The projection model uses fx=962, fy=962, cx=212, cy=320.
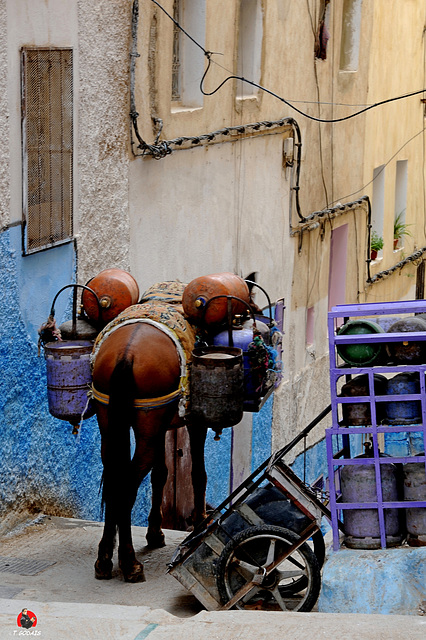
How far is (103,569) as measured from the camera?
5965mm

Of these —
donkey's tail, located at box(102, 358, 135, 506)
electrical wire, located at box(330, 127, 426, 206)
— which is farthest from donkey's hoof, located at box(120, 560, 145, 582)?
electrical wire, located at box(330, 127, 426, 206)

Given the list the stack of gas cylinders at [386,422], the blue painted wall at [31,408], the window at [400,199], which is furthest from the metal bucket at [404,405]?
the window at [400,199]

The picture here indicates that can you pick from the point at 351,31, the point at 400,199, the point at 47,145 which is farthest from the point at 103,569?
the point at 400,199

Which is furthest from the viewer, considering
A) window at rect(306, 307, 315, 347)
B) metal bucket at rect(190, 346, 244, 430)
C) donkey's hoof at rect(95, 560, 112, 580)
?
window at rect(306, 307, 315, 347)

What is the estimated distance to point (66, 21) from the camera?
24.0 ft

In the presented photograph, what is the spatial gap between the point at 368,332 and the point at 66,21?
11.9ft

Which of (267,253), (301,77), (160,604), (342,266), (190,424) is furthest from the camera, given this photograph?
(342,266)

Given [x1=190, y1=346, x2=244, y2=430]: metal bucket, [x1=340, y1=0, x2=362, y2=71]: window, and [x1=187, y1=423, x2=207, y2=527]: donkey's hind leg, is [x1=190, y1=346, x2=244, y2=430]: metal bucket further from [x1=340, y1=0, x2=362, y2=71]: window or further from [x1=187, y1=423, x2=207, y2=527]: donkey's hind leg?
[x1=340, y1=0, x2=362, y2=71]: window

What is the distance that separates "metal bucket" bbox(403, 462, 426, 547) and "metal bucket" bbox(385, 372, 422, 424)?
0.26m

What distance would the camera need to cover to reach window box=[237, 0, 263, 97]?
11.2 m

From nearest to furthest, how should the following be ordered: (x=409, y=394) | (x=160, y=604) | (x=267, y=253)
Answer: (x=409, y=394) → (x=160, y=604) → (x=267, y=253)

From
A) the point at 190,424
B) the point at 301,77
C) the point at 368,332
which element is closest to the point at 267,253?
the point at 301,77

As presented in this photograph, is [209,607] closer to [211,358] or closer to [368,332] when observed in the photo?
[211,358]

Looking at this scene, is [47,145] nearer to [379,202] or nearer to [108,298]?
[108,298]
